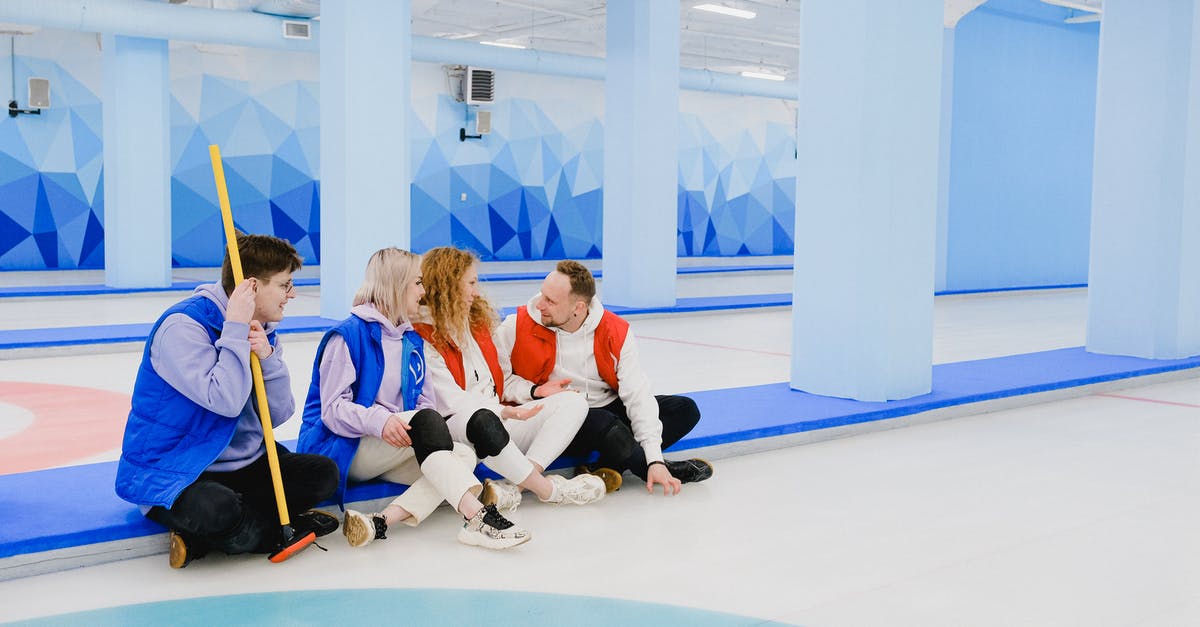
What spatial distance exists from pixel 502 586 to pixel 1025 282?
16.0m

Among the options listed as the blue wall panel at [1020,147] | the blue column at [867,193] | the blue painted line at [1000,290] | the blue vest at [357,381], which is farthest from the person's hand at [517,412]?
the blue wall panel at [1020,147]

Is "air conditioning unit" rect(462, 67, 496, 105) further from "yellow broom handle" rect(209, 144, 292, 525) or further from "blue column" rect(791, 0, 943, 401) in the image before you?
"yellow broom handle" rect(209, 144, 292, 525)

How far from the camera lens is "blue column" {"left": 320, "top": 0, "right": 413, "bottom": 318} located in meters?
9.98

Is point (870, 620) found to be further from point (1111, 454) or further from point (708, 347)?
point (708, 347)

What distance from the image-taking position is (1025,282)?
58.3 feet

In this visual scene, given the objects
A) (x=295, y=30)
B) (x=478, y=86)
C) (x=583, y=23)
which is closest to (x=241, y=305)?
(x=295, y=30)

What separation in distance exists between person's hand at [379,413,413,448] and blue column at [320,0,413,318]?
255 inches

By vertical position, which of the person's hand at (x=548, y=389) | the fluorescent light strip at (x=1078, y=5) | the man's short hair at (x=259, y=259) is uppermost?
the fluorescent light strip at (x=1078, y=5)

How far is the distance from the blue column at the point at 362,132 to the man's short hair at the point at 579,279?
591 cm

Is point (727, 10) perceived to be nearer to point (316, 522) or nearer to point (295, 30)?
point (295, 30)

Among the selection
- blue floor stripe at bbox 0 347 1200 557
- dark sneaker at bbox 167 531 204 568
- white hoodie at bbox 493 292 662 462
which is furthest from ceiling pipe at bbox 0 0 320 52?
dark sneaker at bbox 167 531 204 568

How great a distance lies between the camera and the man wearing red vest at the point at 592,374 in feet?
14.9

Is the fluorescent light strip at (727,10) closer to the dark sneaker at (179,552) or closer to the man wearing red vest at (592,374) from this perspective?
the man wearing red vest at (592,374)

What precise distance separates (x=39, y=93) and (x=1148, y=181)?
15.1 metres
